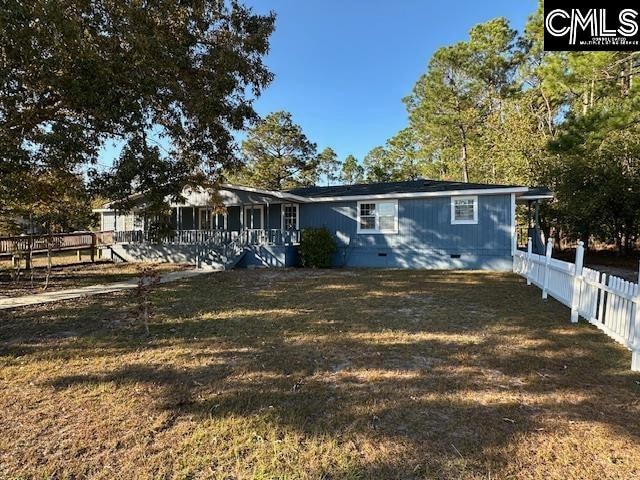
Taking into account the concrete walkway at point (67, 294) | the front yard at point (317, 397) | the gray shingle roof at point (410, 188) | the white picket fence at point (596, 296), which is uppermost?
the gray shingle roof at point (410, 188)

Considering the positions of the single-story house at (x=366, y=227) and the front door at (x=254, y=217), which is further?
the front door at (x=254, y=217)

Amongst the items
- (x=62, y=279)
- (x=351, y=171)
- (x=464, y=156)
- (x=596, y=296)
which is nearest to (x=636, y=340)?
(x=596, y=296)

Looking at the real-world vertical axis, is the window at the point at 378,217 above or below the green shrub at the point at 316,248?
above

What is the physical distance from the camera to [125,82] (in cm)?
728

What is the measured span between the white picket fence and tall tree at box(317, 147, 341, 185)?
2856cm

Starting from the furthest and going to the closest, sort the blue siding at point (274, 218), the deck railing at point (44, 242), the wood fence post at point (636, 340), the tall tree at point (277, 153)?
the tall tree at point (277, 153)
the blue siding at point (274, 218)
the deck railing at point (44, 242)
the wood fence post at point (636, 340)

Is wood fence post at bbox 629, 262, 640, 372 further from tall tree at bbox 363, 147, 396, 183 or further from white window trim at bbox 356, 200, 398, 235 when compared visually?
tall tree at bbox 363, 147, 396, 183

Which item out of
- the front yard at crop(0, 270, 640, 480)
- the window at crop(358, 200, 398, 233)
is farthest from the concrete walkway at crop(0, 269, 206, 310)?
the window at crop(358, 200, 398, 233)

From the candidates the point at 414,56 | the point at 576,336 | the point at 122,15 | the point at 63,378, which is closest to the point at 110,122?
the point at 122,15

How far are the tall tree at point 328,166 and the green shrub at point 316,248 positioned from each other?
70.1 ft

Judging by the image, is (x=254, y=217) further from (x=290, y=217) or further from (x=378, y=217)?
(x=378, y=217)

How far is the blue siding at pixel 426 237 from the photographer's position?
13145mm

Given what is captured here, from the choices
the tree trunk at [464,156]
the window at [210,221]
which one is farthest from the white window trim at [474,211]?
the tree trunk at [464,156]

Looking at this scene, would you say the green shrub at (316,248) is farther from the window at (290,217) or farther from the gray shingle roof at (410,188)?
the gray shingle roof at (410,188)
